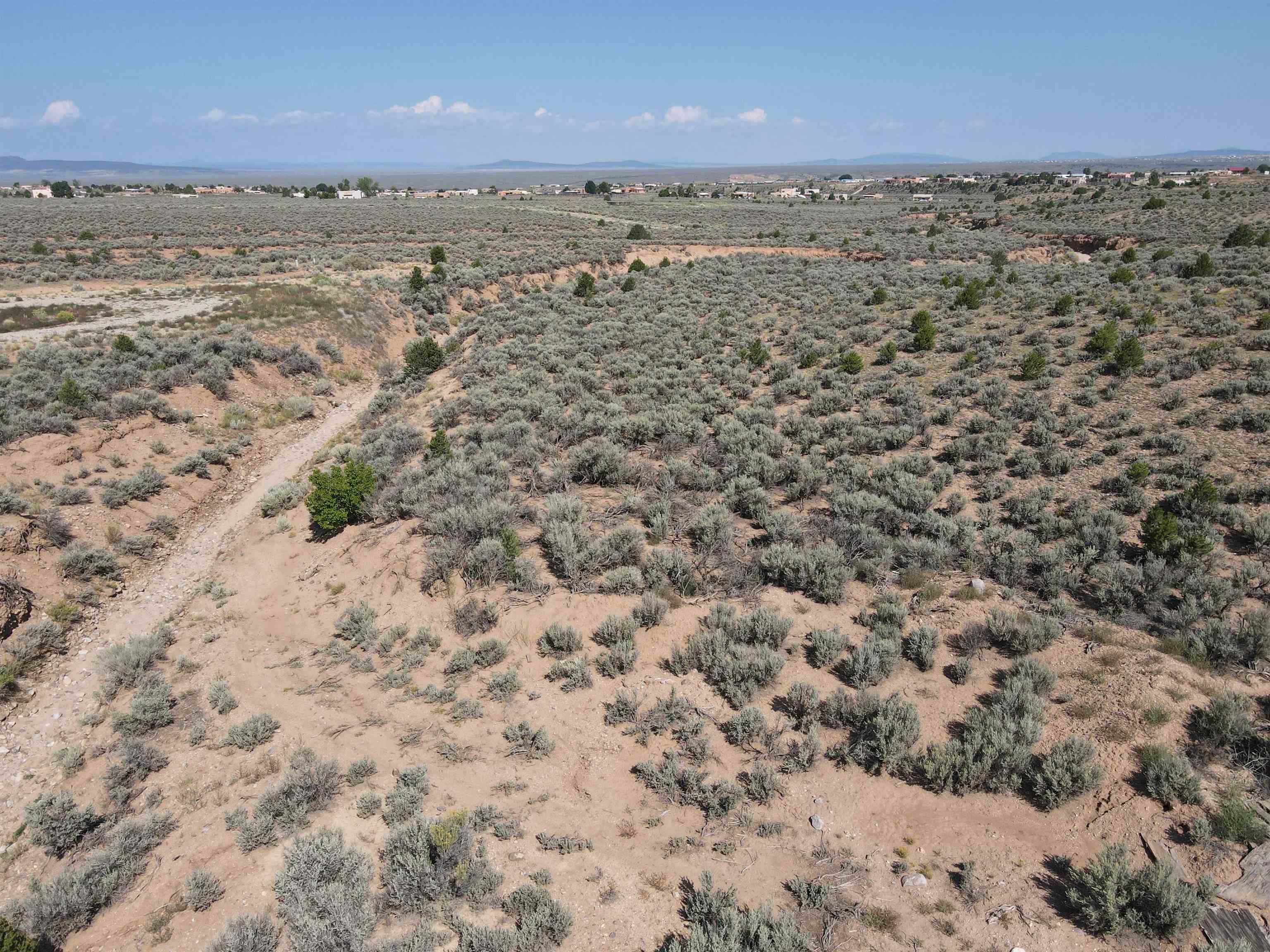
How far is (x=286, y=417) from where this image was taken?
20.7 metres

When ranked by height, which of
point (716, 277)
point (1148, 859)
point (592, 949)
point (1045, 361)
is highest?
point (716, 277)

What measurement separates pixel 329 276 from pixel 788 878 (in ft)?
126

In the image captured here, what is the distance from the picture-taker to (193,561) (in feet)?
42.9

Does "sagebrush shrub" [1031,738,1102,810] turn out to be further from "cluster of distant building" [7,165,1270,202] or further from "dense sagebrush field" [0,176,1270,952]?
"cluster of distant building" [7,165,1270,202]

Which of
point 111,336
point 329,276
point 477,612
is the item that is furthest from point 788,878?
point 329,276

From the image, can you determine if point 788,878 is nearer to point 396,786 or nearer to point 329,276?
point 396,786

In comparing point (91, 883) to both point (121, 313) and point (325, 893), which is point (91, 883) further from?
point (121, 313)

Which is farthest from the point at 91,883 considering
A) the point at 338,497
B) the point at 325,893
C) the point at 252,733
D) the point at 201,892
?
the point at 338,497

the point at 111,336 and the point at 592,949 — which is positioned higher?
the point at 111,336

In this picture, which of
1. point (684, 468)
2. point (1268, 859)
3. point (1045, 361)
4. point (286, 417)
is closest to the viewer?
point (1268, 859)

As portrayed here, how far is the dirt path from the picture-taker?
11.2m

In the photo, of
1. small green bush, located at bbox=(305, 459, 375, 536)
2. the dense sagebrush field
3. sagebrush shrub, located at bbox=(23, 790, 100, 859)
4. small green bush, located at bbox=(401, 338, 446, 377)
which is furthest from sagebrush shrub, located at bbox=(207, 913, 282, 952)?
small green bush, located at bbox=(401, 338, 446, 377)

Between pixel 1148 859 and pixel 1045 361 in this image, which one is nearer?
Result: pixel 1148 859

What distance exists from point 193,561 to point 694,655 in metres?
11.8
